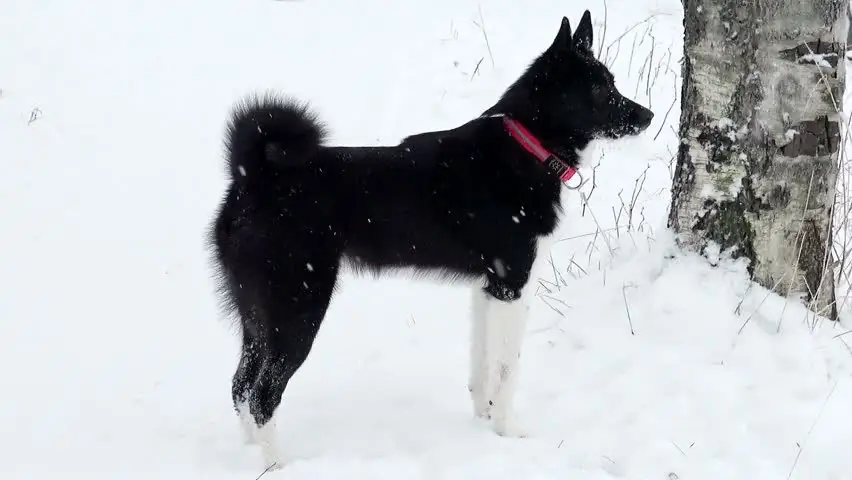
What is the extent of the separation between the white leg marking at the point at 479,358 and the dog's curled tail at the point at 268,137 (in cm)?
87

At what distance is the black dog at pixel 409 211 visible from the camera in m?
2.69

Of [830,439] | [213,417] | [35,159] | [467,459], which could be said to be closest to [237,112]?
[213,417]

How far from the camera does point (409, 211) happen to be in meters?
2.83

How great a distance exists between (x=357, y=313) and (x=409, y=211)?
130cm

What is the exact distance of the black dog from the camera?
2.69 meters

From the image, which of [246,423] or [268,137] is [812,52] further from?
[246,423]

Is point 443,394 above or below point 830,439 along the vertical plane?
below

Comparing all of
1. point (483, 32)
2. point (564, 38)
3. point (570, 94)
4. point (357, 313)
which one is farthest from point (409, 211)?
point (483, 32)

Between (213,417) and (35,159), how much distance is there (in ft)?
10.6

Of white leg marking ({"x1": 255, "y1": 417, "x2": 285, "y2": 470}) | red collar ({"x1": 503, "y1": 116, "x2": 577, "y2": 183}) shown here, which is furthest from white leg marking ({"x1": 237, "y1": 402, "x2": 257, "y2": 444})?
red collar ({"x1": 503, "y1": 116, "x2": 577, "y2": 183})

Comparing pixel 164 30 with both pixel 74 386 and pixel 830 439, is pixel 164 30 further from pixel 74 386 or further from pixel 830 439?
pixel 830 439

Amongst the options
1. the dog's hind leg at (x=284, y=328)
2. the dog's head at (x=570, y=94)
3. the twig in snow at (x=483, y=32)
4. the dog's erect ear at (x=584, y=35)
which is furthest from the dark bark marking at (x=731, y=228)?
the twig in snow at (x=483, y=32)

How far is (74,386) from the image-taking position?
3.48 meters

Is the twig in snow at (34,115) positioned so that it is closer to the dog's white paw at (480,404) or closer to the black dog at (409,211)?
the black dog at (409,211)
